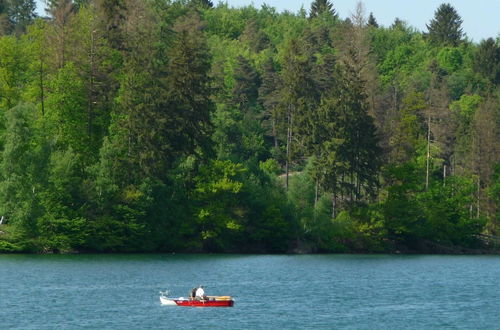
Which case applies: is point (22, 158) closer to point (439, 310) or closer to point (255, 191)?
point (255, 191)

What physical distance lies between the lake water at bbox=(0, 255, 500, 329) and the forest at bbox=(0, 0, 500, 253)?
5.26m

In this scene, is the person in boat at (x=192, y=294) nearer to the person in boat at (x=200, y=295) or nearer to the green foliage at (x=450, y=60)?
the person in boat at (x=200, y=295)

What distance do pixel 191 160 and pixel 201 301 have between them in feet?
138

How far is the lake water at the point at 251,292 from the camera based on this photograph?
5803 centimetres

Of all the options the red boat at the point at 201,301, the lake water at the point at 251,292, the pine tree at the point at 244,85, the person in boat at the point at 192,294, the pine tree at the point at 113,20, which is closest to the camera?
the lake water at the point at 251,292

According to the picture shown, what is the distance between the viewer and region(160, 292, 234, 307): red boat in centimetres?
6297

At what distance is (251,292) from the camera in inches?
2798

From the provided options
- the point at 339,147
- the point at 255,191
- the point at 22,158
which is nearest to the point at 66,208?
the point at 22,158

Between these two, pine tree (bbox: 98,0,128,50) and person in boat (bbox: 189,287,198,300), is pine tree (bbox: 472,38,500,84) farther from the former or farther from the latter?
person in boat (bbox: 189,287,198,300)

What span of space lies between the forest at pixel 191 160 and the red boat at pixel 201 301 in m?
34.2

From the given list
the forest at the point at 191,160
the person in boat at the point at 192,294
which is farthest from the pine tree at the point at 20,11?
the person in boat at the point at 192,294

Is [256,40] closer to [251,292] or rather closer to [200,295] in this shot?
[251,292]

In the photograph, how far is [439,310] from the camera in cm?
6575

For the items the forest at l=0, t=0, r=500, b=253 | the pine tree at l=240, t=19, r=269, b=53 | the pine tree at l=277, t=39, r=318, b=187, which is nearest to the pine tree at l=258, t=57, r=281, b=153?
the forest at l=0, t=0, r=500, b=253
